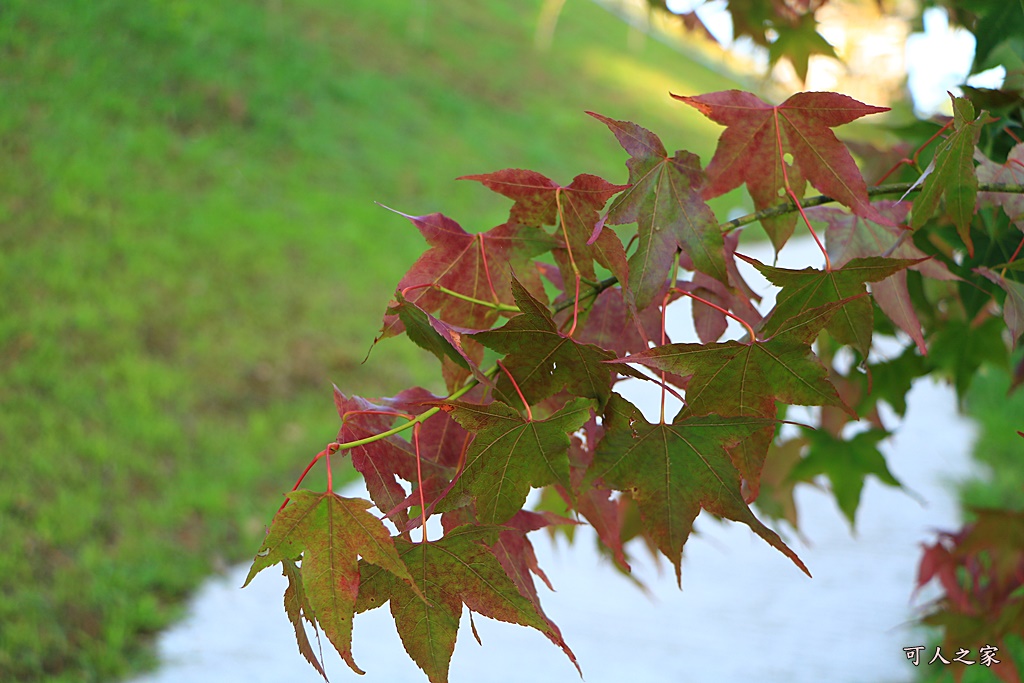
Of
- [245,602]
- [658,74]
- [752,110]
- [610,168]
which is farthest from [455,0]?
[752,110]

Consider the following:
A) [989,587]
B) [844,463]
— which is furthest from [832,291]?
[989,587]

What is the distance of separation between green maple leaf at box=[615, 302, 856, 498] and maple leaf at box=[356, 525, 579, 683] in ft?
0.38

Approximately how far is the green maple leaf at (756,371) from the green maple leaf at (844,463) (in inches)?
26.4

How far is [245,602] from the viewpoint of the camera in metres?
1.91

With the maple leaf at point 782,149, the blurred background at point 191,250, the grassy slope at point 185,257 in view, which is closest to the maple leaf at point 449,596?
the maple leaf at point 782,149

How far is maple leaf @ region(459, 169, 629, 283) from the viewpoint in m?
0.44

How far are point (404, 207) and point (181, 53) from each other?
123 cm

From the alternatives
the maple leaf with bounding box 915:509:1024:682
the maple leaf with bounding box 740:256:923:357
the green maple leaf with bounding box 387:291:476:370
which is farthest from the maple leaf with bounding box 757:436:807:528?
the green maple leaf with bounding box 387:291:476:370

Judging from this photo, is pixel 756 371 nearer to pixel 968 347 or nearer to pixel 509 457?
pixel 509 457

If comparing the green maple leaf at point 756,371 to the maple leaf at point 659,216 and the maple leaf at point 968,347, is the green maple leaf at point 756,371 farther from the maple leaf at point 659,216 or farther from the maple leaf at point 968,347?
the maple leaf at point 968,347

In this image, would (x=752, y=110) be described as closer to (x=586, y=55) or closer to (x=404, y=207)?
(x=404, y=207)

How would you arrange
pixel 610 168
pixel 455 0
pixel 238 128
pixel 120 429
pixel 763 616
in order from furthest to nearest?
1. pixel 455 0
2. pixel 610 168
3. pixel 238 128
4. pixel 120 429
5. pixel 763 616

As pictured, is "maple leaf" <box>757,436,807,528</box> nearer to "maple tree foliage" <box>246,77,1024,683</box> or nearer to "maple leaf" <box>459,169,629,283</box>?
"maple tree foliage" <box>246,77,1024,683</box>

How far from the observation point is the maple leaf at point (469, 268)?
491mm
